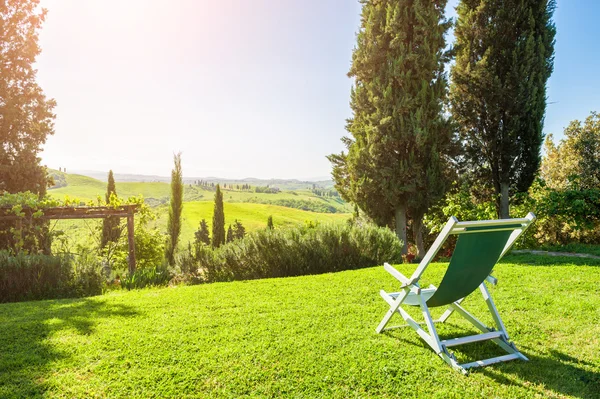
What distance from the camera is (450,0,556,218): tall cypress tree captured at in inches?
436

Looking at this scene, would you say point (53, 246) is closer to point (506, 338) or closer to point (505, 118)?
point (506, 338)

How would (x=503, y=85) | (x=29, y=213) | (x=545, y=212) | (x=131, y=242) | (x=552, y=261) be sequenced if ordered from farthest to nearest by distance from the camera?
(x=503, y=85), (x=545, y=212), (x=131, y=242), (x=29, y=213), (x=552, y=261)

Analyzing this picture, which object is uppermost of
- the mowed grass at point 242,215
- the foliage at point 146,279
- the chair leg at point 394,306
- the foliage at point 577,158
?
the foliage at point 577,158

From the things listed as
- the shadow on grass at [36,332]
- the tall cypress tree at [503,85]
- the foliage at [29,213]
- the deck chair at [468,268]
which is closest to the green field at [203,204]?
the tall cypress tree at [503,85]

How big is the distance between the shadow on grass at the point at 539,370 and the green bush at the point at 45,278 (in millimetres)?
5842

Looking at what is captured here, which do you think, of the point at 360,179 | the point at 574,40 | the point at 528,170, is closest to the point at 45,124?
the point at 360,179

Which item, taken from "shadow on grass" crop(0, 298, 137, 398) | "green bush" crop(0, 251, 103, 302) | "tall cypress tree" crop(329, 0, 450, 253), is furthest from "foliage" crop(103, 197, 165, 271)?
"tall cypress tree" crop(329, 0, 450, 253)

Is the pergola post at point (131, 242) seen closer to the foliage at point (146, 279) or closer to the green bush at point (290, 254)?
the foliage at point (146, 279)

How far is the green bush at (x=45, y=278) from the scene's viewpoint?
19.7 feet

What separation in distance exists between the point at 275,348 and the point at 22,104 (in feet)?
44.0

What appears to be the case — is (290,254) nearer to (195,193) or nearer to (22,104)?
(22,104)

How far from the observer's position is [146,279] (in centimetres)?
732

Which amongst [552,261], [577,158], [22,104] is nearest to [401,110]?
[552,261]

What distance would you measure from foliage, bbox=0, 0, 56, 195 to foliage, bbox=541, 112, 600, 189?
59.2 ft
